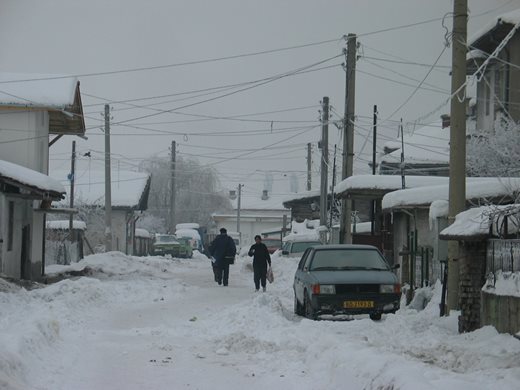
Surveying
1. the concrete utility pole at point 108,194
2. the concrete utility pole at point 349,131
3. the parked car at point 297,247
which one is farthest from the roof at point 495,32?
the concrete utility pole at point 108,194

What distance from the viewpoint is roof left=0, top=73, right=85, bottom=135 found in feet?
87.4

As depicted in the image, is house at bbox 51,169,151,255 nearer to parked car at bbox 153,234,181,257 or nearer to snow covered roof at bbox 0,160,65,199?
parked car at bbox 153,234,181,257

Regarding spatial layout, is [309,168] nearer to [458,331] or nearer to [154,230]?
[154,230]

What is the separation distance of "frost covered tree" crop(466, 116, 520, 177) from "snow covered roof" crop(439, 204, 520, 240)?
43.5 ft

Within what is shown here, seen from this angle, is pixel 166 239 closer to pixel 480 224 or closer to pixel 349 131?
pixel 349 131

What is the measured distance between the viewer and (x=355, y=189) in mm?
23266

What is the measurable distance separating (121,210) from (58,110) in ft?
90.6

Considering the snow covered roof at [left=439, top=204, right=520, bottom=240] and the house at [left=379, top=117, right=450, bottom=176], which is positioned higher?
the house at [left=379, top=117, right=450, bottom=176]

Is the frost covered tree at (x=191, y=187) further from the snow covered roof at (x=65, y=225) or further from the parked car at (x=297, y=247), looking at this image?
the parked car at (x=297, y=247)

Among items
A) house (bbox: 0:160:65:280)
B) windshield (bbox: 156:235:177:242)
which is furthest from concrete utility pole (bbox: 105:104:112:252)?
Answer: windshield (bbox: 156:235:177:242)

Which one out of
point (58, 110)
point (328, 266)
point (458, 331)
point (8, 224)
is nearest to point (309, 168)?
point (58, 110)

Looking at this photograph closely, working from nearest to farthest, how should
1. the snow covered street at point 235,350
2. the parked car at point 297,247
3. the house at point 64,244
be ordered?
1. the snow covered street at point 235,350
2. the parked car at point 297,247
3. the house at point 64,244

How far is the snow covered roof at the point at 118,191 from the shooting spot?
54.2 m

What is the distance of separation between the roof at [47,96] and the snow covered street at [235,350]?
11.1m
